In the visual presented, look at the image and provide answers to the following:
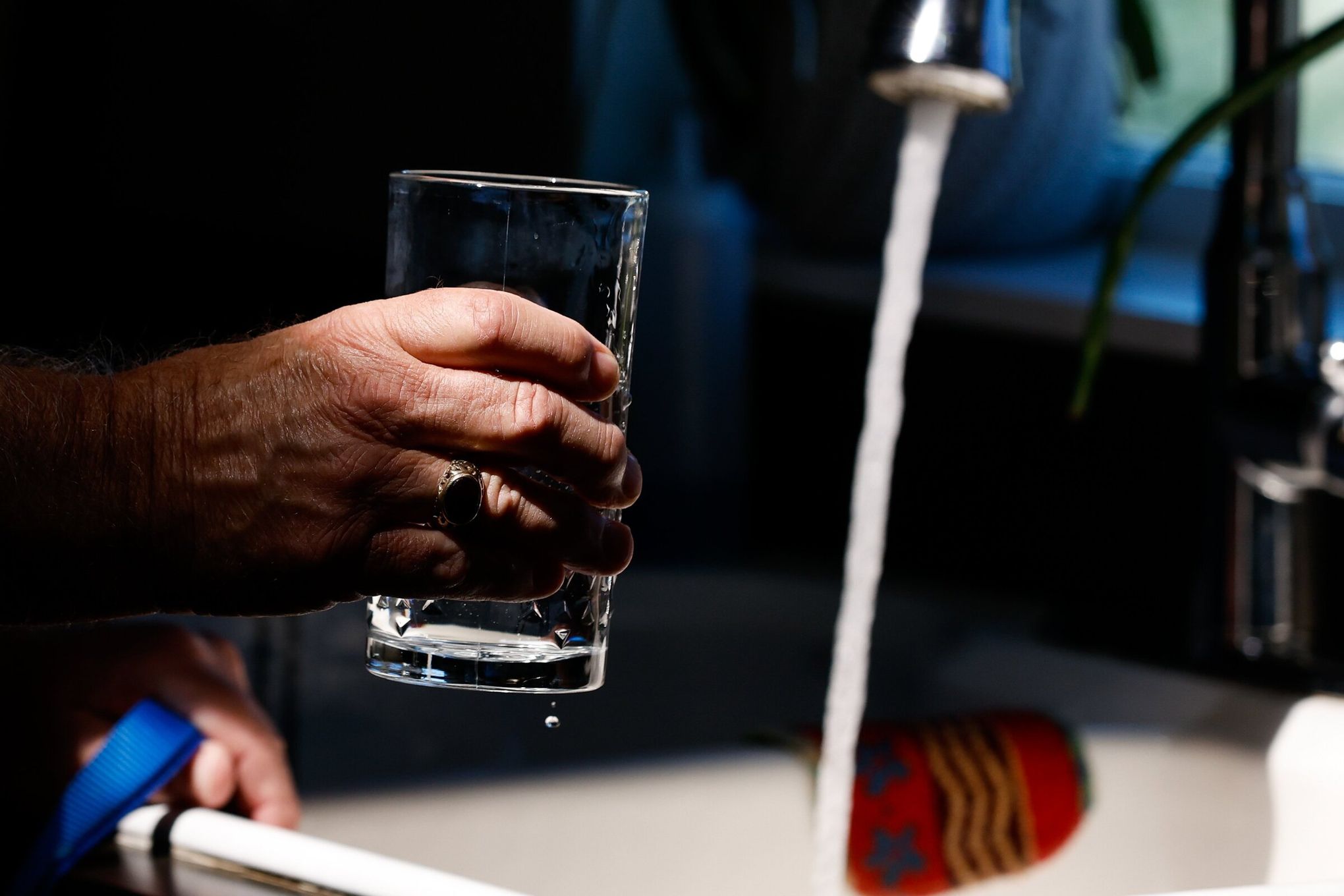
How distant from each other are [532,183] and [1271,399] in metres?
0.40

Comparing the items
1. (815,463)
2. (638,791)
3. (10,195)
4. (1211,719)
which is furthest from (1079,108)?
(10,195)

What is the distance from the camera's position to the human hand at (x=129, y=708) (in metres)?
0.53

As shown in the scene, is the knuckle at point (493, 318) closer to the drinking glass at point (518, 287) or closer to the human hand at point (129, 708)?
the drinking glass at point (518, 287)

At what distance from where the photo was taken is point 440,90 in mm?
919

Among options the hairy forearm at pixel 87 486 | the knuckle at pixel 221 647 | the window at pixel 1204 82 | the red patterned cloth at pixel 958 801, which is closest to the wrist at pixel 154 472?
the hairy forearm at pixel 87 486

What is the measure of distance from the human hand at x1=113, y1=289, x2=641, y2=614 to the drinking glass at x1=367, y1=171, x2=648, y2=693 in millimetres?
16

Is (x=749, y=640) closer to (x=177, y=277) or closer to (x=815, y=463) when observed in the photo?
(x=815, y=463)

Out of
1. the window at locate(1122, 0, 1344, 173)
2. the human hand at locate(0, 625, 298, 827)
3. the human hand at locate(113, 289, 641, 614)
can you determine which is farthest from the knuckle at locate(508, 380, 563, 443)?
the window at locate(1122, 0, 1344, 173)

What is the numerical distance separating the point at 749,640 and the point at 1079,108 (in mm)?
414

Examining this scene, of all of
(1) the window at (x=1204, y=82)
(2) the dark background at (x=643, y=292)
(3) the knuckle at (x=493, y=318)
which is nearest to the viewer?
(3) the knuckle at (x=493, y=318)

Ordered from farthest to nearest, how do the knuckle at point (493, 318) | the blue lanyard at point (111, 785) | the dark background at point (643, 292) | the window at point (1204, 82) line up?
the window at point (1204, 82) → the dark background at point (643, 292) → the blue lanyard at point (111, 785) → the knuckle at point (493, 318)

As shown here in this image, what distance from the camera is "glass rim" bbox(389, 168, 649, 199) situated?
340 millimetres

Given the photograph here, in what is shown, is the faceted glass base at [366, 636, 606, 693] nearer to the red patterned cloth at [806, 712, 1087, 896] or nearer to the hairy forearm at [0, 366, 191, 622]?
the hairy forearm at [0, 366, 191, 622]

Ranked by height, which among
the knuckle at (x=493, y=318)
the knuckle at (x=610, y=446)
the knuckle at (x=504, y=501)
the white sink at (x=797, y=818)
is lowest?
the white sink at (x=797, y=818)
